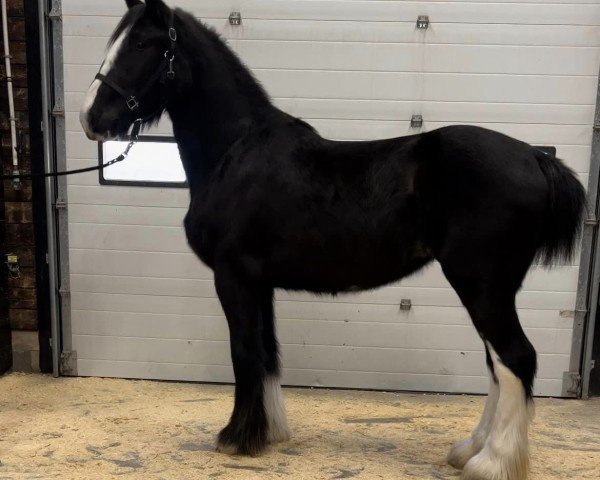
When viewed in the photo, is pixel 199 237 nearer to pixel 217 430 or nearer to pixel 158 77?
pixel 158 77

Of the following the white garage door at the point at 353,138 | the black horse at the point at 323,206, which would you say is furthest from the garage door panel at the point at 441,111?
the black horse at the point at 323,206

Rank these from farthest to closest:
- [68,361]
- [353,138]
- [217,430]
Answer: [68,361], [353,138], [217,430]

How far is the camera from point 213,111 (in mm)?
2469

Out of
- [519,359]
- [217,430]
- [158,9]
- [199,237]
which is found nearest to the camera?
[519,359]

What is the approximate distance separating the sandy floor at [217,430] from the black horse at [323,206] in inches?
8.3

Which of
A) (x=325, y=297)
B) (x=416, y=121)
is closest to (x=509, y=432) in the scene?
(x=325, y=297)

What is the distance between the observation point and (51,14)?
3393 mm

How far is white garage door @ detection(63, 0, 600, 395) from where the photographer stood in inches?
130

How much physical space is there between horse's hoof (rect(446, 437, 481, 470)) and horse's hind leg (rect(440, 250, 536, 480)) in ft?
0.69

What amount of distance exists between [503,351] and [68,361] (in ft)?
8.81

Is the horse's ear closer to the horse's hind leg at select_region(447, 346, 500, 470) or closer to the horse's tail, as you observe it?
the horse's tail

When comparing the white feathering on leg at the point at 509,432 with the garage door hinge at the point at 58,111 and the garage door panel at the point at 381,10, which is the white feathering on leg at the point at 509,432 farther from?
the garage door hinge at the point at 58,111

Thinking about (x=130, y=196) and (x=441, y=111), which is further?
(x=130, y=196)

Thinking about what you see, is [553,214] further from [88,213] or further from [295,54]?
[88,213]
